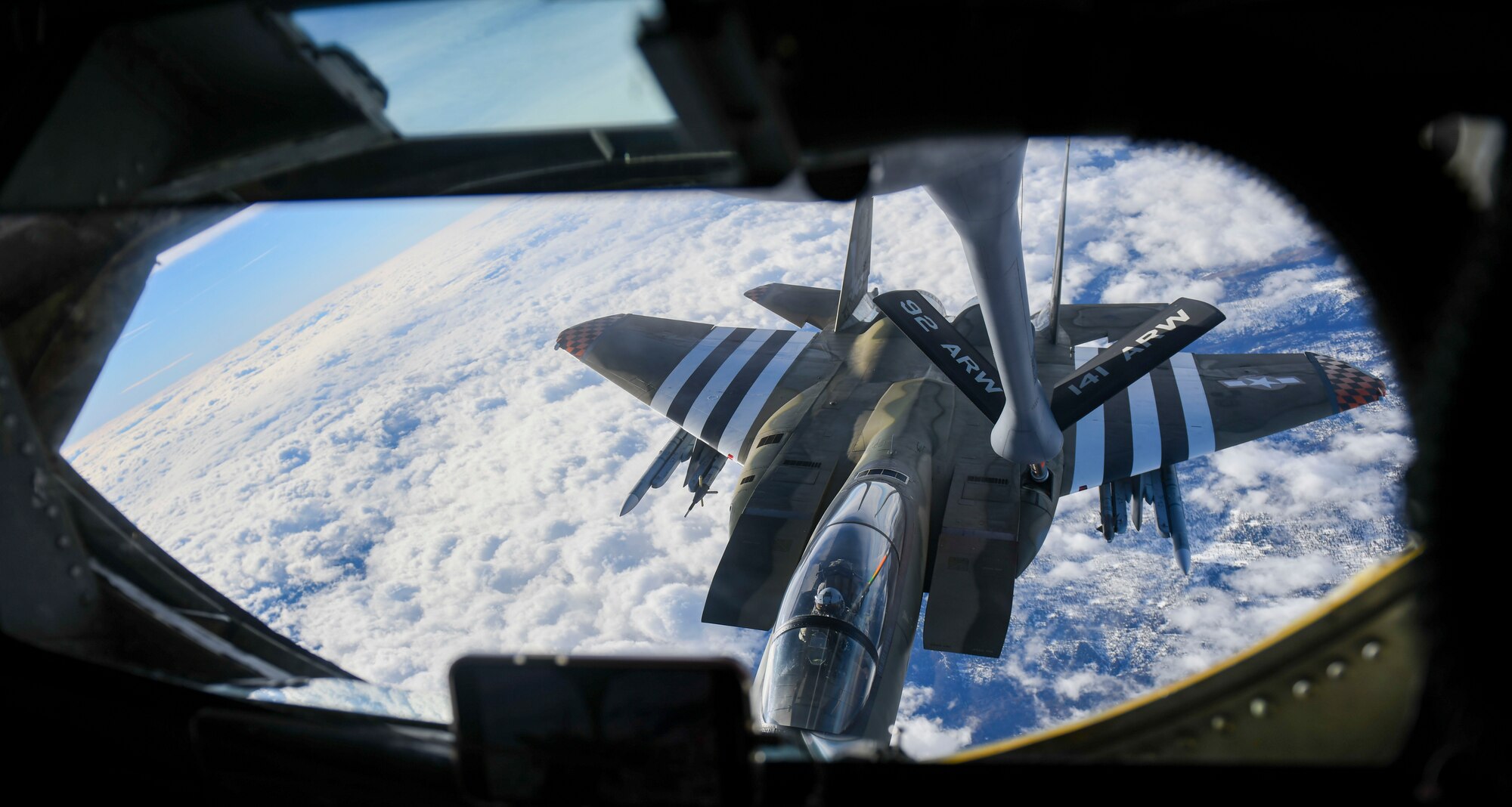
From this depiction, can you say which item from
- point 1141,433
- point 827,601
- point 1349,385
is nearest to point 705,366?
point 1141,433

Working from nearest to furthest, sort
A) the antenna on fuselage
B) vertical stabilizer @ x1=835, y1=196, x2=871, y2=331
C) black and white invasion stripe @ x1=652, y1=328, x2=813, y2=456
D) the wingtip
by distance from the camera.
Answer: the antenna on fuselage
black and white invasion stripe @ x1=652, y1=328, x2=813, y2=456
the wingtip
vertical stabilizer @ x1=835, y1=196, x2=871, y2=331

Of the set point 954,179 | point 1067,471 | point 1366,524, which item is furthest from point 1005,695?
point 954,179

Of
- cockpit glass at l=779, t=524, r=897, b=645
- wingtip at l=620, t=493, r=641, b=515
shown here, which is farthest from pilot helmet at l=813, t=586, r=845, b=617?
wingtip at l=620, t=493, r=641, b=515

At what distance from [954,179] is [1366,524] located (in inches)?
1374

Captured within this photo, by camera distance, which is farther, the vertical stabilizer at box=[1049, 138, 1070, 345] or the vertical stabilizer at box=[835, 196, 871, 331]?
the vertical stabilizer at box=[835, 196, 871, 331]

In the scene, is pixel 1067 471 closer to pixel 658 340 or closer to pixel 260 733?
pixel 658 340

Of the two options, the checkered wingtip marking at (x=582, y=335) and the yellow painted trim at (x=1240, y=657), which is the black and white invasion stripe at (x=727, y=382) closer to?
the checkered wingtip marking at (x=582, y=335)

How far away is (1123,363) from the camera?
5.30 meters

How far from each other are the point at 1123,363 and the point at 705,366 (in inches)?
207

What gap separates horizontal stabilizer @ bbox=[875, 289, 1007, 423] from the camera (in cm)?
542

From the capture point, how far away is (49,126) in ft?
4.16

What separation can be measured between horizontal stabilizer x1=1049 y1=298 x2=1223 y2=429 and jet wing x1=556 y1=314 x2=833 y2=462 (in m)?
3.86

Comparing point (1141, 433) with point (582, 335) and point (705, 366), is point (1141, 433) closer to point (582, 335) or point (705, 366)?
point (705, 366)

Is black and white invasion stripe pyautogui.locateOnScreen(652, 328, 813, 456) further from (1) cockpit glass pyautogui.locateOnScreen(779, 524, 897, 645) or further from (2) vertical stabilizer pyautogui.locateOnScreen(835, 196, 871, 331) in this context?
(1) cockpit glass pyautogui.locateOnScreen(779, 524, 897, 645)
